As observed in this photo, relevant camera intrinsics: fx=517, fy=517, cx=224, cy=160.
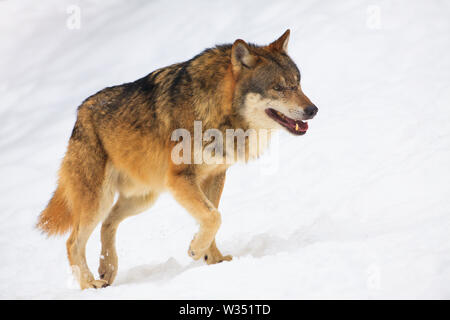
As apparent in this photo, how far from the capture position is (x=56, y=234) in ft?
17.2

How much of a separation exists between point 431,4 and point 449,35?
1472mm

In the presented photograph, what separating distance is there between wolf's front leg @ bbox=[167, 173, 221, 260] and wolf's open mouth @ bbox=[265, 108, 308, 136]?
85cm

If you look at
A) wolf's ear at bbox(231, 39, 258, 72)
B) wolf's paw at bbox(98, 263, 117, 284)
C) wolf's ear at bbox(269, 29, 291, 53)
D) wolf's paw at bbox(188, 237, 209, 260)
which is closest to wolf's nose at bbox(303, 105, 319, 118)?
wolf's ear at bbox(231, 39, 258, 72)

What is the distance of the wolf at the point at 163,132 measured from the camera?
4.29m

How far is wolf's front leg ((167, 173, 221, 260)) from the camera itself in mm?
4199

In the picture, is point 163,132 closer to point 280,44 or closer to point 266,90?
point 266,90

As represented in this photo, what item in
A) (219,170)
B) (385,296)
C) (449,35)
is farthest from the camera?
(449,35)

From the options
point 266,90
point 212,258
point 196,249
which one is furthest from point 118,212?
point 266,90

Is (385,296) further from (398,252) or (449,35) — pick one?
(449,35)

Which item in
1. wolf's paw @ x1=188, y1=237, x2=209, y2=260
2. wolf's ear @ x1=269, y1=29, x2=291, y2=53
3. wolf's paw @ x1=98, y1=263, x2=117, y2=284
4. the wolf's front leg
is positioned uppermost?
wolf's ear @ x1=269, y1=29, x2=291, y2=53

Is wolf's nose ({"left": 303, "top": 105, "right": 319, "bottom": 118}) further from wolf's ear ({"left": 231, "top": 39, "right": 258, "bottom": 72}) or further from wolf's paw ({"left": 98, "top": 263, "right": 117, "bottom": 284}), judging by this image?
wolf's paw ({"left": 98, "top": 263, "right": 117, "bottom": 284})

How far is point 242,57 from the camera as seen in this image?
4.32 meters

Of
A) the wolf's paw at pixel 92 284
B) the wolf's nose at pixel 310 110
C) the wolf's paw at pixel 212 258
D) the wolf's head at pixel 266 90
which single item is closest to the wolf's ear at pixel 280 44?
the wolf's head at pixel 266 90

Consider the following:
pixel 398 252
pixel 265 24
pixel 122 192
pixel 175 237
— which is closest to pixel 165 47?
pixel 265 24
